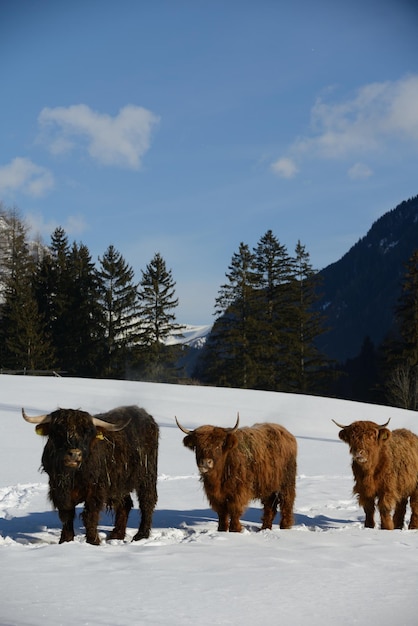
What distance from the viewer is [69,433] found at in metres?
6.64

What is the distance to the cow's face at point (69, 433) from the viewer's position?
6.64 meters

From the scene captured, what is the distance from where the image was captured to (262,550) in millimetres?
6043

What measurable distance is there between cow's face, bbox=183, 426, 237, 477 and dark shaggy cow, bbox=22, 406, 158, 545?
2.29 feet

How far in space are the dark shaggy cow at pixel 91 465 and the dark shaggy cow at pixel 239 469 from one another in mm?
713

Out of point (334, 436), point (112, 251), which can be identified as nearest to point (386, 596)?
point (334, 436)

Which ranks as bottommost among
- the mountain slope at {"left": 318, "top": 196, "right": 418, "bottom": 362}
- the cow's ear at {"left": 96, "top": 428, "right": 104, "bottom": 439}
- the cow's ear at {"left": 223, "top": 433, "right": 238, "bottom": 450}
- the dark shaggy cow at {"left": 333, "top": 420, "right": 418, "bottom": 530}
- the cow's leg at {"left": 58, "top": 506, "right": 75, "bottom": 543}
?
the cow's leg at {"left": 58, "top": 506, "right": 75, "bottom": 543}

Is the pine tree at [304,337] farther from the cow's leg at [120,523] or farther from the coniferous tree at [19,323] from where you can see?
the cow's leg at [120,523]

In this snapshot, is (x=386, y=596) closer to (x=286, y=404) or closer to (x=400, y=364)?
(x=286, y=404)

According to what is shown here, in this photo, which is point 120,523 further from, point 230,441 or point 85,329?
point 85,329

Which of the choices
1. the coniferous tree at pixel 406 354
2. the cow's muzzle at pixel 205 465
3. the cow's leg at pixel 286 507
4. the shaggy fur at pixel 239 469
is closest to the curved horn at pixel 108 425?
the shaggy fur at pixel 239 469

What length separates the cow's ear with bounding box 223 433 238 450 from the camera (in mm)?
7516

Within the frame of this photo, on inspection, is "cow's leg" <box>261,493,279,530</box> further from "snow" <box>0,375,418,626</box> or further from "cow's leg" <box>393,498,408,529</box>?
"cow's leg" <box>393,498,408,529</box>

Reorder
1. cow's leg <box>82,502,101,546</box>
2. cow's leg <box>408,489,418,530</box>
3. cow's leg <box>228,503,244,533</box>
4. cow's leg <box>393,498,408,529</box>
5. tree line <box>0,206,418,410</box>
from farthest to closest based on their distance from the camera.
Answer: tree line <box>0,206,418,410</box>
cow's leg <box>393,498,408,529</box>
cow's leg <box>408,489,418,530</box>
cow's leg <box>228,503,244,533</box>
cow's leg <box>82,502,101,546</box>

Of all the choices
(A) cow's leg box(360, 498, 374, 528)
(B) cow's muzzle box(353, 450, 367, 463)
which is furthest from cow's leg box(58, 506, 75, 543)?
(A) cow's leg box(360, 498, 374, 528)
